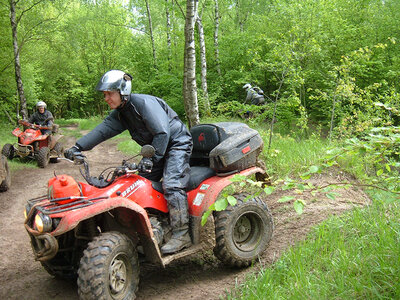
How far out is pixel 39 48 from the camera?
80.2 feet

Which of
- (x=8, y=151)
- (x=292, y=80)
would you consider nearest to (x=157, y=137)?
(x=292, y=80)

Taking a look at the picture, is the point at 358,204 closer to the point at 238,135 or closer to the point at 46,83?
the point at 238,135

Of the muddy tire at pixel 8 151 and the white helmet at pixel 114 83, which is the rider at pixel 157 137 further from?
the muddy tire at pixel 8 151

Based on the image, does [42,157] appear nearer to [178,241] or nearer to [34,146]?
[34,146]

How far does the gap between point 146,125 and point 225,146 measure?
3.01 ft

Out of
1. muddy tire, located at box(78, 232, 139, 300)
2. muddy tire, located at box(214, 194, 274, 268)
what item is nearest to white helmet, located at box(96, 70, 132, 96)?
muddy tire, located at box(78, 232, 139, 300)

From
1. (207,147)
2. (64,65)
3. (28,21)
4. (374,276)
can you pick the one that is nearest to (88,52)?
(64,65)

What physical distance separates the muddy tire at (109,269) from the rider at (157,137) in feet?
1.42

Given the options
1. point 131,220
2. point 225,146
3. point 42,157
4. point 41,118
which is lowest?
point 42,157

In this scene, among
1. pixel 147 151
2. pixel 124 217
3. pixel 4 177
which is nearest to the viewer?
pixel 147 151

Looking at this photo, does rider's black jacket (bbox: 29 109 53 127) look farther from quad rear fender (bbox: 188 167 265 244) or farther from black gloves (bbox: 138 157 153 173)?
black gloves (bbox: 138 157 153 173)

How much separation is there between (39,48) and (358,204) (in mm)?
24762

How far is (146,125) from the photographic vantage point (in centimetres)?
367

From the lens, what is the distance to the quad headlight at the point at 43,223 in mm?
2844
